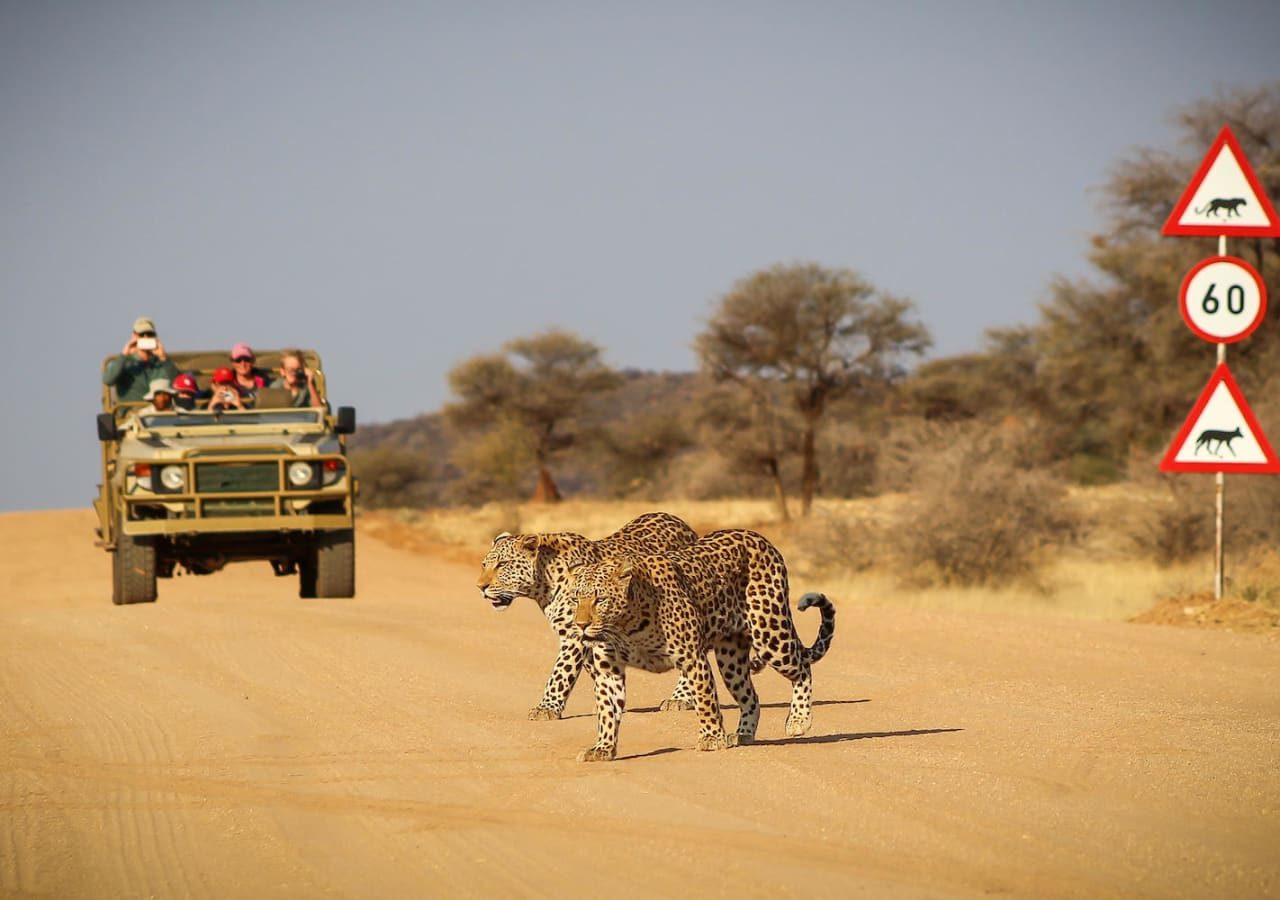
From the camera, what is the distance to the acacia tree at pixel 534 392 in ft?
190

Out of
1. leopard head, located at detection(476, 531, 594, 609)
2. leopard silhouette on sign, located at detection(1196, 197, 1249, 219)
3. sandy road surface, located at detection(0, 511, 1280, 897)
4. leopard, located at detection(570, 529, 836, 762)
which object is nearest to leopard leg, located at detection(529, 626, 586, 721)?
sandy road surface, located at detection(0, 511, 1280, 897)

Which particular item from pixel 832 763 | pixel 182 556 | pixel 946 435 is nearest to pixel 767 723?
pixel 832 763

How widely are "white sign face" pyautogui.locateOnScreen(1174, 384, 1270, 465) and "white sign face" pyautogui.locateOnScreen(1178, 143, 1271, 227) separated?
5.10 ft

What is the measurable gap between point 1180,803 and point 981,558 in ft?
47.9

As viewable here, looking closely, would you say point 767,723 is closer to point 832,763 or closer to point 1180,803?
point 832,763

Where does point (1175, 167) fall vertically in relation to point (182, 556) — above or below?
above

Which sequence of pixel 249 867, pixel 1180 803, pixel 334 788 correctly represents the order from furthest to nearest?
pixel 334 788 < pixel 1180 803 < pixel 249 867

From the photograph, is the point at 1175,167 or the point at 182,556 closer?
the point at 182,556

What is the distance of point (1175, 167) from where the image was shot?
37.6m

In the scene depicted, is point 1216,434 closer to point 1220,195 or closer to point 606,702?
point 1220,195

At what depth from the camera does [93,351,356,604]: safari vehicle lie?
16172 millimetres

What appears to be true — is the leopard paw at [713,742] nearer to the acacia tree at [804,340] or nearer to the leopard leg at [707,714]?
the leopard leg at [707,714]

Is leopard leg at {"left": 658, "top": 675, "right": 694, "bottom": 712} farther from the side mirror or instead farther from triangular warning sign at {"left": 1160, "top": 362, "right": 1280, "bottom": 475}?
the side mirror

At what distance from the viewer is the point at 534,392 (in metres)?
58.3
